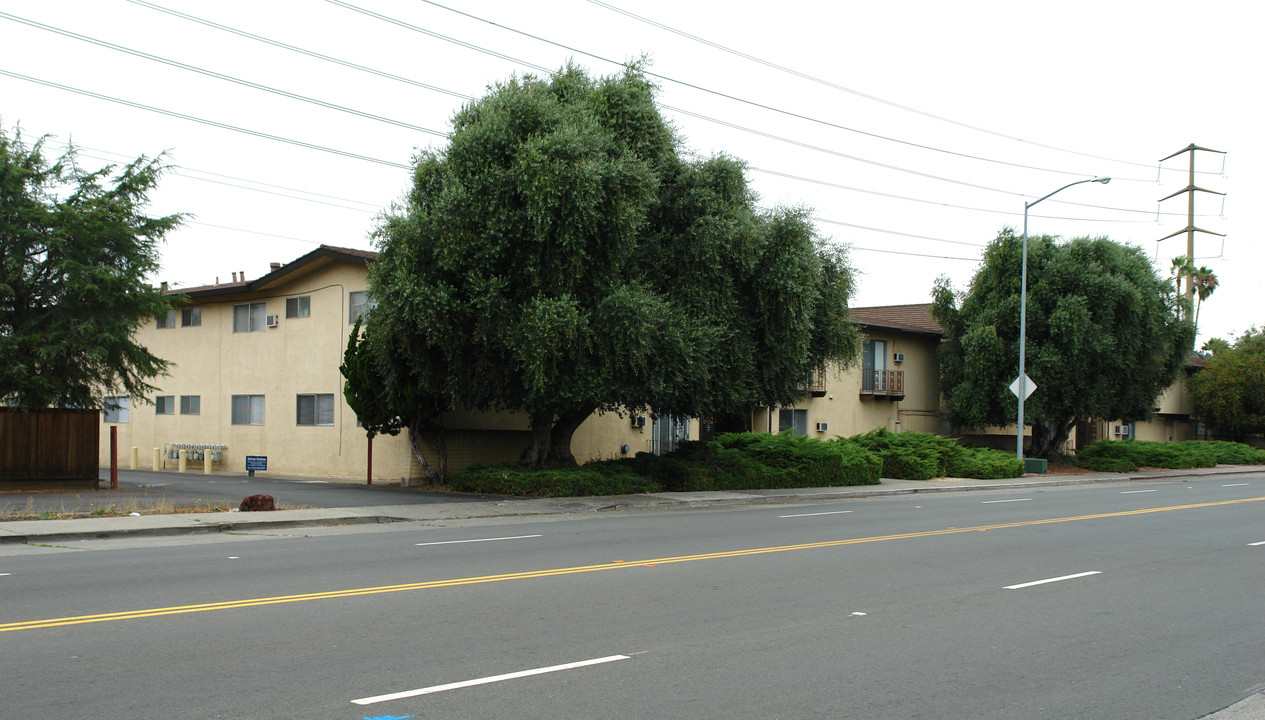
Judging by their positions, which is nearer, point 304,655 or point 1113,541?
point 304,655

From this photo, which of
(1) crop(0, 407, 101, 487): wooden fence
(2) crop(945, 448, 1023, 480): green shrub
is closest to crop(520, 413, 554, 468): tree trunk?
(1) crop(0, 407, 101, 487): wooden fence

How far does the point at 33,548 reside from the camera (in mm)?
13672

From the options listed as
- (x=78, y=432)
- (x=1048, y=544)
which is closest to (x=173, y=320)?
(x=78, y=432)

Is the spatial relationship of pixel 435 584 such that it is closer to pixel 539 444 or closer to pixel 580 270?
pixel 580 270

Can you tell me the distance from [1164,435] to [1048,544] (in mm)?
50260

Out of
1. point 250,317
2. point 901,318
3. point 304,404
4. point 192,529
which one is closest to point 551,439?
point 304,404

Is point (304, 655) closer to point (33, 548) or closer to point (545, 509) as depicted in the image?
point (33, 548)

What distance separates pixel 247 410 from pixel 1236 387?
1951 inches

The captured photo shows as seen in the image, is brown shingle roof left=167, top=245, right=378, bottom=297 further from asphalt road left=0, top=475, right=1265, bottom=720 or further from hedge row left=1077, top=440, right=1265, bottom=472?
hedge row left=1077, top=440, right=1265, bottom=472

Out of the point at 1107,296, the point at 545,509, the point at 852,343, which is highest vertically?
the point at 1107,296

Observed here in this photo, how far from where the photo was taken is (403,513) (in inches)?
742

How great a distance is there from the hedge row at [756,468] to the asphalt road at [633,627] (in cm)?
767

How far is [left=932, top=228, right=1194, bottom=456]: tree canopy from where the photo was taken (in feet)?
128

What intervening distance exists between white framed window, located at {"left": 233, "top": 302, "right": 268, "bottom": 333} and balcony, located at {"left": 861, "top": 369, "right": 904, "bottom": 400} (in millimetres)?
22326
